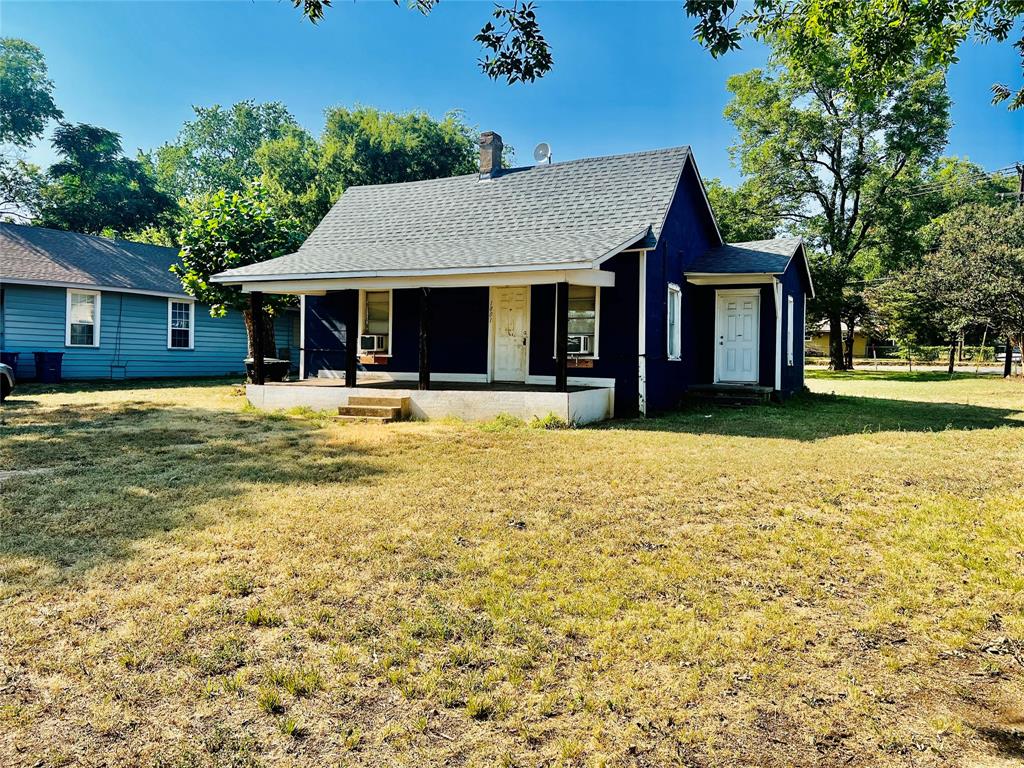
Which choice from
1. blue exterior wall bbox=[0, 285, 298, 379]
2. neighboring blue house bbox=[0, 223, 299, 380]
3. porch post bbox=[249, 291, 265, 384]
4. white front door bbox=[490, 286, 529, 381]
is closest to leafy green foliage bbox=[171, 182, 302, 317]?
porch post bbox=[249, 291, 265, 384]

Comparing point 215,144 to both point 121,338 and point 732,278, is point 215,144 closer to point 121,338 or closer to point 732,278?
point 121,338

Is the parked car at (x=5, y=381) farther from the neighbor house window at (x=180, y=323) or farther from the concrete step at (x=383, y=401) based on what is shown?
the neighbor house window at (x=180, y=323)

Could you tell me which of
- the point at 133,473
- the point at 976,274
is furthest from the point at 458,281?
the point at 976,274

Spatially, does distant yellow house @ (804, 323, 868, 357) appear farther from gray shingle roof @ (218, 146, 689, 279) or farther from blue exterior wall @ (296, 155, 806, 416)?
gray shingle roof @ (218, 146, 689, 279)

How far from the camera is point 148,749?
2225mm

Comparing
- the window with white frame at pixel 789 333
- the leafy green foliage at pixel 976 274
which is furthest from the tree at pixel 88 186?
the leafy green foliage at pixel 976 274

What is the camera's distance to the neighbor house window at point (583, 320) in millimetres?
11812

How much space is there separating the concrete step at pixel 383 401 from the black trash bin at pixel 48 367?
10.8 m

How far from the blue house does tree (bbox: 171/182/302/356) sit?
1.24m

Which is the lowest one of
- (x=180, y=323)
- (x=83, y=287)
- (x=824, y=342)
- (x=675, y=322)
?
(x=675, y=322)

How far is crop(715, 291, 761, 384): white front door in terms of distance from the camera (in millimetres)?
13617

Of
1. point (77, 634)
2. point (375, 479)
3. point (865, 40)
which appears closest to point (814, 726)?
point (77, 634)

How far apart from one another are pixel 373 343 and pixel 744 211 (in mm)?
24502

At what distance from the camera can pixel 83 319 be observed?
17672mm
